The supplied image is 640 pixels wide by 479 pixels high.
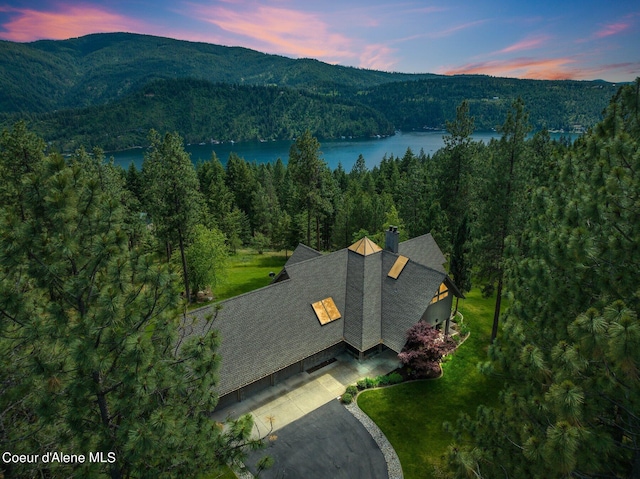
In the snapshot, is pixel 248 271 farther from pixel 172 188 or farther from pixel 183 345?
pixel 183 345

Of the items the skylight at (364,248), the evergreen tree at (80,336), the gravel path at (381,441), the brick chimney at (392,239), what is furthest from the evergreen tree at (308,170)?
the evergreen tree at (80,336)

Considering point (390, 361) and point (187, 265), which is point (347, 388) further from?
point (187, 265)

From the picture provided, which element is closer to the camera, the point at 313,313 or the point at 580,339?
the point at 580,339

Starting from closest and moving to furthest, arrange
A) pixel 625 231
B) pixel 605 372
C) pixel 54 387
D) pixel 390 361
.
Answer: pixel 54 387
pixel 605 372
pixel 625 231
pixel 390 361

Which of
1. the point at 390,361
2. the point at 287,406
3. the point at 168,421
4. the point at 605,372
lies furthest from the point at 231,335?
the point at 605,372

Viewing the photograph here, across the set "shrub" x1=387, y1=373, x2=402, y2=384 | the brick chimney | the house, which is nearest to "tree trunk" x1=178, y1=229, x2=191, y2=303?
the house

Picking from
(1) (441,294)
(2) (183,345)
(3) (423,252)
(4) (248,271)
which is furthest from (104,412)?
(4) (248,271)
